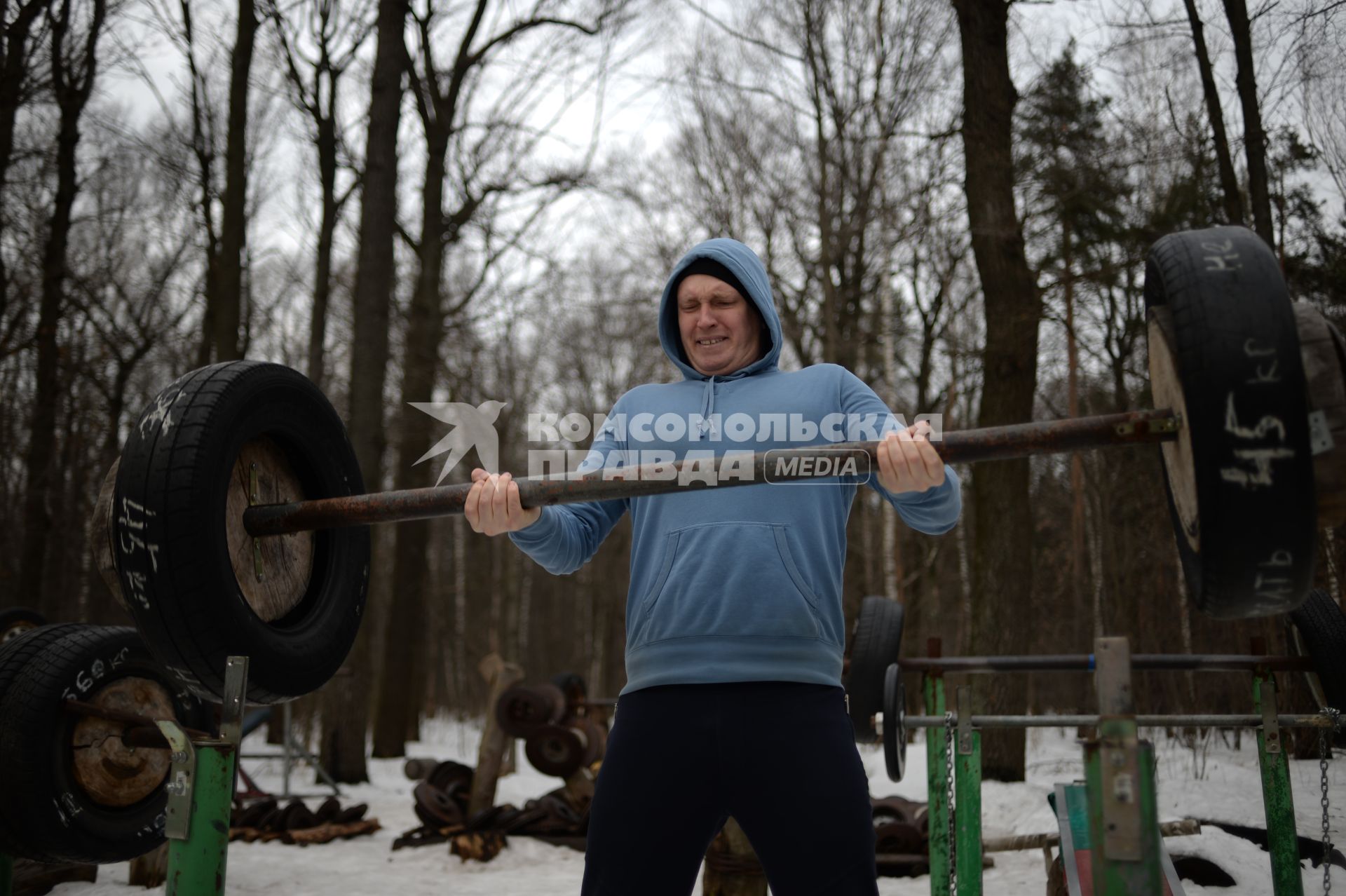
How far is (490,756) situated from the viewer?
7.02 meters

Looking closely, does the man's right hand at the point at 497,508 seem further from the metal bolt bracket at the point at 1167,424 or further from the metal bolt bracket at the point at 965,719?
the metal bolt bracket at the point at 965,719

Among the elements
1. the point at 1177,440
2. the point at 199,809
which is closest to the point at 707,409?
the point at 1177,440

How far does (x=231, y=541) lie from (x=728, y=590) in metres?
1.12

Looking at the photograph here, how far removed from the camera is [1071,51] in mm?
8180

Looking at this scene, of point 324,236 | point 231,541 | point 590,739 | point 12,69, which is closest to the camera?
point 231,541

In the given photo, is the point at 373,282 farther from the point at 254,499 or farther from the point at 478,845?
the point at 254,499

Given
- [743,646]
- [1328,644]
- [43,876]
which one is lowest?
[43,876]

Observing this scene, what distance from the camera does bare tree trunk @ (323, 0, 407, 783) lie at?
29.7ft

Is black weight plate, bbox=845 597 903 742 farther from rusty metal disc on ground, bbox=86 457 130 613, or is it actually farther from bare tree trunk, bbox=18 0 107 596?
bare tree trunk, bbox=18 0 107 596

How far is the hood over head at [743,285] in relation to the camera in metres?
2.31

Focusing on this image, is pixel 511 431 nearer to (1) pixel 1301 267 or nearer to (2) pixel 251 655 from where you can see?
(1) pixel 1301 267

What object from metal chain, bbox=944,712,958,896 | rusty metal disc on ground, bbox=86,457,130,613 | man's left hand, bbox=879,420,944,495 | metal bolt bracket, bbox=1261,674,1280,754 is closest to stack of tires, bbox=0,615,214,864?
rusty metal disc on ground, bbox=86,457,130,613

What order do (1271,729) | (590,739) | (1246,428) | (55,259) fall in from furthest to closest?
(55,259), (590,739), (1271,729), (1246,428)

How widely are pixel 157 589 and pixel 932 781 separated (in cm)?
304
